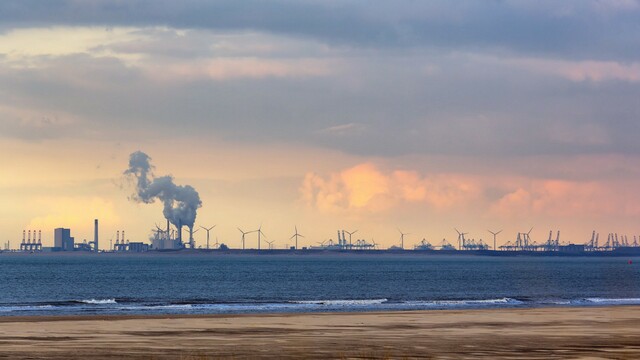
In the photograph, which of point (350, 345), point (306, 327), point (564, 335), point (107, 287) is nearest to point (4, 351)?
point (350, 345)

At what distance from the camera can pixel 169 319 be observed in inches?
3219

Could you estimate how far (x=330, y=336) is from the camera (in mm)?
64688

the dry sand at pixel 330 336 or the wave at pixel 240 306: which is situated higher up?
the wave at pixel 240 306

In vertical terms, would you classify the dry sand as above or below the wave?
below

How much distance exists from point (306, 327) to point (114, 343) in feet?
55.5

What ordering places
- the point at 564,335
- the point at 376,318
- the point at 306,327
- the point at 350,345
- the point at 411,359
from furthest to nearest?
the point at 376,318, the point at 306,327, the point at 564,335, the point at 350,345, the point at 411,359

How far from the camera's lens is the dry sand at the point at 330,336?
54000 millimetres

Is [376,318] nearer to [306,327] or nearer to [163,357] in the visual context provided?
[306,327]

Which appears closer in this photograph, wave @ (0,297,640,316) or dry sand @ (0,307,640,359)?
dry sand @ (0,307,640,359)

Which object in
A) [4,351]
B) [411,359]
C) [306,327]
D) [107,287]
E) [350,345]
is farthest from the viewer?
[107,287]

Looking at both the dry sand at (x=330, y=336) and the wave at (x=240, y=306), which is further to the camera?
the wave at (x=240, y=306)

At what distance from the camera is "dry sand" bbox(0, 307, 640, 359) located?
2126 inches

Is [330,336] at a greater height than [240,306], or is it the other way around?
[240,306]

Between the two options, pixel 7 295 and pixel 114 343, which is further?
pixel 7 295
